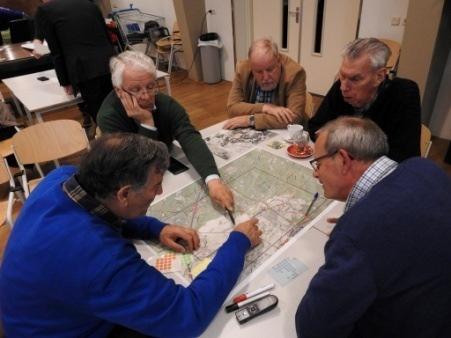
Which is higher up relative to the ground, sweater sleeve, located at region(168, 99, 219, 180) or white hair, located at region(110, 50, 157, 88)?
white hair, located at region(110, 50, 157, 88)

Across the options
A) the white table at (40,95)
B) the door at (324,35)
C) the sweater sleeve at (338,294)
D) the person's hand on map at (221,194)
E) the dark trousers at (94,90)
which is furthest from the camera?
the door at (324,35)

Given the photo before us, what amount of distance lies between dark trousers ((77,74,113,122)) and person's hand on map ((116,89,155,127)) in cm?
147

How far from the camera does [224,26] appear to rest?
15.6 feet

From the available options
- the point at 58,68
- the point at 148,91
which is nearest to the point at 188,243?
the point at 148,91

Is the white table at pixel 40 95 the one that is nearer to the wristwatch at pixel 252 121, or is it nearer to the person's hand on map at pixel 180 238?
the wristwatch at pixel 252 121

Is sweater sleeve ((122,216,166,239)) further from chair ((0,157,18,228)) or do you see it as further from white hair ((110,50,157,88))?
chair ((0,157,18,228))

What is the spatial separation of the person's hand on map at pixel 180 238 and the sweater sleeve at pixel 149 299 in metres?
0.20

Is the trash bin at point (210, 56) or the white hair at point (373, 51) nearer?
the white hair at point (373, 51)

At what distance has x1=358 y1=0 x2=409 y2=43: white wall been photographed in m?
3.10

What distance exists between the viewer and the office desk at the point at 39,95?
2.67m

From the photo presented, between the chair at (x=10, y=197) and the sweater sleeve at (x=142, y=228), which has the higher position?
the sweater sleeve at (x=142, y=228)

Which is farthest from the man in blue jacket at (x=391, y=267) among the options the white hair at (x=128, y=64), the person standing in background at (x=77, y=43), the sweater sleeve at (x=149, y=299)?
the person standing in background at (x=77, y=43)

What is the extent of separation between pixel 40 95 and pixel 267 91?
206 cm

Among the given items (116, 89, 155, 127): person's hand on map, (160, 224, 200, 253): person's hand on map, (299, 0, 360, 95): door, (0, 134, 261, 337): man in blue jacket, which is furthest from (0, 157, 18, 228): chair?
(299, 0, 360, 95): door
